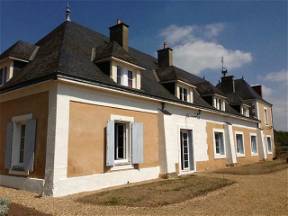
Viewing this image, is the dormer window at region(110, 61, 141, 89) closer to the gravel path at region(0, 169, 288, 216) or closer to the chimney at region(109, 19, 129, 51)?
the chimney at region(109, 19, 129, 51)

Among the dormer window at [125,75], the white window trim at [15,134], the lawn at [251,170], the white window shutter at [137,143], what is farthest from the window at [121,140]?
the lawn at [251,170]

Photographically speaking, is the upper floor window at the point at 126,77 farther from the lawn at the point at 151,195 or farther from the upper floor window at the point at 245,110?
the upper floor window at the point at 245,110

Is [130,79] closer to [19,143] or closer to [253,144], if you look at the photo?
[19,143]

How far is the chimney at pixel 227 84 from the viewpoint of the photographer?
26330 millimetres

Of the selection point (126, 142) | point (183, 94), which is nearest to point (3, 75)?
point (126, 142)

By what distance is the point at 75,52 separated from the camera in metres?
10.1

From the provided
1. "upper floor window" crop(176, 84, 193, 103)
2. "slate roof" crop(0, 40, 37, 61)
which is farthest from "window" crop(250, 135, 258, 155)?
"slate roof" crop(0, 40, 37, 61)

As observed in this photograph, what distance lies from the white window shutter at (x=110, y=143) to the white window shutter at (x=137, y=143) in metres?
1.13

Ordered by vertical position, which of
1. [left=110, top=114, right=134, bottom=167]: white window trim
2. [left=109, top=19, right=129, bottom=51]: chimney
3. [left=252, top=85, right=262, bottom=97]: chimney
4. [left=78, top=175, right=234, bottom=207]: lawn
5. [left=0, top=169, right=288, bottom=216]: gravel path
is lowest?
[left=0, top=169, right=288, bottom=216]: gravel path

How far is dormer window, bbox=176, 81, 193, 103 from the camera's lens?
47.0ft

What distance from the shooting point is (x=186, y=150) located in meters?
14.1

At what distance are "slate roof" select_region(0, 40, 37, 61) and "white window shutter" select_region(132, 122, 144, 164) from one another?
534 centimetres

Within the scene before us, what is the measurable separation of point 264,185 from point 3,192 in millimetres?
8753

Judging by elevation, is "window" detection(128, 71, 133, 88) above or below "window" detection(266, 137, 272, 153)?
above
